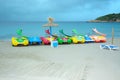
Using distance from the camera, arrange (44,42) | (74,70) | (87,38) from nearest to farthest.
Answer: (74,70) < (44,42) < (87,38)

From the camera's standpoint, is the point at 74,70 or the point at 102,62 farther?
the point at 102,62

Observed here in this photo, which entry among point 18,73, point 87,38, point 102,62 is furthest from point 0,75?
point 87,38

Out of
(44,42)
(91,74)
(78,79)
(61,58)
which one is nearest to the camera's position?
(78,79)

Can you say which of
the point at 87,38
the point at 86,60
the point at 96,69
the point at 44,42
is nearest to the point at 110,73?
the point at 96,69

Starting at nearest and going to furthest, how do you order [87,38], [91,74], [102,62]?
[91,74] < [102,62] < [87,38]

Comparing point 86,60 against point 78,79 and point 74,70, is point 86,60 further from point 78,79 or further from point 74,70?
point 78,79

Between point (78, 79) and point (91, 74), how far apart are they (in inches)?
27.5

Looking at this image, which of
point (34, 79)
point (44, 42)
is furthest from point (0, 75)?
point (44, 42)

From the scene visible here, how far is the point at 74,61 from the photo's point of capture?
27.8 feet

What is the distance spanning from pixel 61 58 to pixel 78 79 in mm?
3086

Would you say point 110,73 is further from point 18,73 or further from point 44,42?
point 44,42

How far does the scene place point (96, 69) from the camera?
718 centimetres

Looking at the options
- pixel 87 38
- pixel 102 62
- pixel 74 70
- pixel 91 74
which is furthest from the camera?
pixel 87 38

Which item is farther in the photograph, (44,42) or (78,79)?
(44,42)
